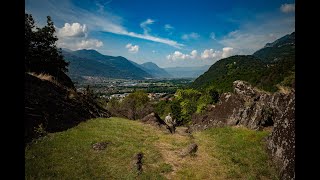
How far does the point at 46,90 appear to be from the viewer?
110ft

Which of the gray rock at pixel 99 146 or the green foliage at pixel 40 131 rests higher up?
the green foliage at pixel 40 131

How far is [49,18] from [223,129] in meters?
34.6

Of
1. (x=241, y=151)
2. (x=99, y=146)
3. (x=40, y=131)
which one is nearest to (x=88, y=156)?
(x=99, y=146)

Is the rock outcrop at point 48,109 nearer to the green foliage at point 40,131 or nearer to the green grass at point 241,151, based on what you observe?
the green foliage at point 40,131

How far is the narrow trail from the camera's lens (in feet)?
60.2

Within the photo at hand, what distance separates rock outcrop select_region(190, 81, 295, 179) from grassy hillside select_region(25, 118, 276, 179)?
1.48 metres

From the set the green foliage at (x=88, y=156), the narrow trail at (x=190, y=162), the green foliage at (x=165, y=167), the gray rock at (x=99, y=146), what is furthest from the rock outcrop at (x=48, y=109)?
the green foliage at (x=165, y=167)

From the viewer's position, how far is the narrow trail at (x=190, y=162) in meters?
18.4

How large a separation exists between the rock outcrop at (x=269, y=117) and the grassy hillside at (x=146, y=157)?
1.48 meters

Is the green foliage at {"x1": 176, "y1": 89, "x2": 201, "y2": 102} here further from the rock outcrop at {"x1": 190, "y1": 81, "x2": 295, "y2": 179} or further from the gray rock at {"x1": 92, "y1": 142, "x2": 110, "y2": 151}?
the gray rock at {"x1": 92, "y1": 142, "x2": 110, "y2": 151}

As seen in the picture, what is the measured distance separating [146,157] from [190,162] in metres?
3.71

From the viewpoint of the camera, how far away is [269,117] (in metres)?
29.6
